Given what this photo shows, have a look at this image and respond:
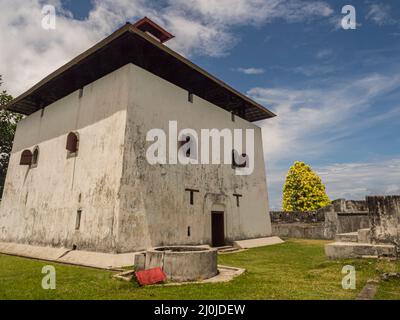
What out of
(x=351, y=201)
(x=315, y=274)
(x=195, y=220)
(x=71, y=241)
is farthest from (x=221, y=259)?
(x=351, y=201)

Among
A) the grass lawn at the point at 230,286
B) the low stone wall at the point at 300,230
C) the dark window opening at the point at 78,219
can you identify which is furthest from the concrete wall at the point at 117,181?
the low stone wall at the point at 300,230

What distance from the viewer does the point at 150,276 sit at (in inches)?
250

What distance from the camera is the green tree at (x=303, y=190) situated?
32688 millimetres

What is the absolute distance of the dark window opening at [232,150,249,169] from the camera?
642 inches

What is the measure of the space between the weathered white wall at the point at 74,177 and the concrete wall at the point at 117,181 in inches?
1.7

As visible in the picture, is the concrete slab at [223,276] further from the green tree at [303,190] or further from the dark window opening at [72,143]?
the green tree at [303,190]

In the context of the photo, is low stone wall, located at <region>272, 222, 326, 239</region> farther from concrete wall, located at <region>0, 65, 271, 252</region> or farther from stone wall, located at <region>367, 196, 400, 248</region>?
stone wall, located at <region>367, 196, 400, 248</region>

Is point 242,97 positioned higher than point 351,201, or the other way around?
point 242,97

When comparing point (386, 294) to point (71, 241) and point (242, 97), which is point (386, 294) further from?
point (242, 97)

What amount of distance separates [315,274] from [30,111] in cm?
1882

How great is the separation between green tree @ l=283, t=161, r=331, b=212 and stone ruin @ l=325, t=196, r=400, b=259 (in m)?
24.7

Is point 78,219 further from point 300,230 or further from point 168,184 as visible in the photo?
point 300,230

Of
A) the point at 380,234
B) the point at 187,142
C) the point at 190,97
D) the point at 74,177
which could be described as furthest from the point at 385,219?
the point at 74,177
